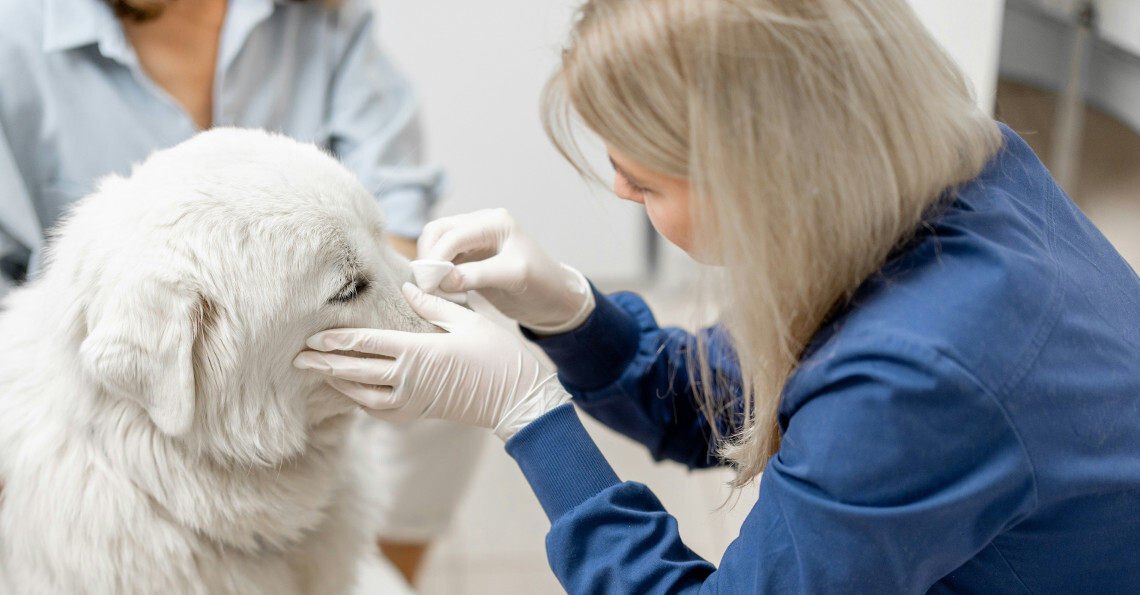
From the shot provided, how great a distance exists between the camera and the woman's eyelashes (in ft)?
3.32

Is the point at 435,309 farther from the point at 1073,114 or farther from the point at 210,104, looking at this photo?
the point at 1073,114

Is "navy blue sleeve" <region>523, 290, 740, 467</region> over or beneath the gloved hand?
beneath

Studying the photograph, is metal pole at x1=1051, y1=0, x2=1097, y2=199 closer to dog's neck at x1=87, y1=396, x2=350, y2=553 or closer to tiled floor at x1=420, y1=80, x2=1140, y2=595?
tiled floor at x1=420, y1=80, x2=1140, y2=595

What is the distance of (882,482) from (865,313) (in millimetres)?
171

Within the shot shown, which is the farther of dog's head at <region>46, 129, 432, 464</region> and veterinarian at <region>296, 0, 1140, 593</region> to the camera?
dog's head at <region>46, 129, 432, 464</region>

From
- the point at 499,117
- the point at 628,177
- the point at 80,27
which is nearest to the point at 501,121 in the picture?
the point at 499,117

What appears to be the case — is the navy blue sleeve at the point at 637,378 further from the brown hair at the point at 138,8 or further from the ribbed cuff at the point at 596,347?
the brown hair at the point at 138,8

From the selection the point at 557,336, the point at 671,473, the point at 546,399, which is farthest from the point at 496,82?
the point at 546,399

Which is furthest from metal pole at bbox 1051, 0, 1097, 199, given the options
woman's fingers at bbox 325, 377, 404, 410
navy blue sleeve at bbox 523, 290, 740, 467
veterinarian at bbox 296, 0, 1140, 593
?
woman's fingers at bbox 325, 377, 404, 410

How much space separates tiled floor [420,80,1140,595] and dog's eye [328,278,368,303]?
2.55 feet

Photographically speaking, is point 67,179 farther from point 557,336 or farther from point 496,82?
point 496,82

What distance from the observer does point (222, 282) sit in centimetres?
91

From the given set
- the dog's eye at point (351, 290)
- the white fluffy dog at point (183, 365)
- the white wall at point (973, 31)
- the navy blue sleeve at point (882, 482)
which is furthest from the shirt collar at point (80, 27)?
the white wall at point (973, 31)

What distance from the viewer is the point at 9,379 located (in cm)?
103
